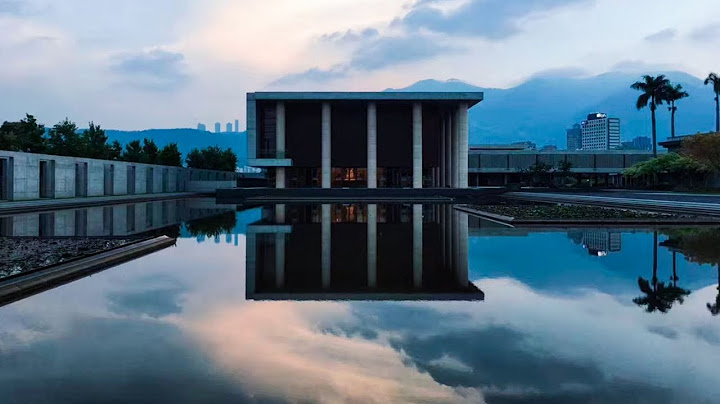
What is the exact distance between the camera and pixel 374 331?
7574mm

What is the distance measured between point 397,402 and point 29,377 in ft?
13.2

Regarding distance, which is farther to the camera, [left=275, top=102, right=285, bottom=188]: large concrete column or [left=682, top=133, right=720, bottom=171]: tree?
[left=275, top=102, right=285, bottom=188]: large concrete column

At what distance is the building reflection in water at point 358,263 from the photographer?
10.1 m

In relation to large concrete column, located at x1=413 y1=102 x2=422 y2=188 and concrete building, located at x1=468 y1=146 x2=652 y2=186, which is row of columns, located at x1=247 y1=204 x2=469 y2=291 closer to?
large concrete column, located at x1=413 y1=102 x2=422 y2=188

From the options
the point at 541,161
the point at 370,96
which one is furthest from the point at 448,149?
the point at 541,161

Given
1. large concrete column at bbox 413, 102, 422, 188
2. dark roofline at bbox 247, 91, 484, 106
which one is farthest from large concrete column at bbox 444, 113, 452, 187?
dark roofline at bbox 247, 91, 484, 106

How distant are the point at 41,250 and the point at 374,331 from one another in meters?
10.8

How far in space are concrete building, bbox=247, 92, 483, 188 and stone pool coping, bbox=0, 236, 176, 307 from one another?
45462mm

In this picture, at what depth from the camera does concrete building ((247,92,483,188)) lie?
60.3 m

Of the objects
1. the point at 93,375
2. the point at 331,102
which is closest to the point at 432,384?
the point at 93,375

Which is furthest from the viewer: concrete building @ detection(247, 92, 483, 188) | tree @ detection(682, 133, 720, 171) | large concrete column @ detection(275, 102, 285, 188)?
large concrete column @ detection(275, 102, 285, 188)

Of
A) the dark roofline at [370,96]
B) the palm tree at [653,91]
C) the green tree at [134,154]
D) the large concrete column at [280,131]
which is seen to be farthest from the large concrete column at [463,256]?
the green tree at [134,154]

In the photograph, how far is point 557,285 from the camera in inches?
423

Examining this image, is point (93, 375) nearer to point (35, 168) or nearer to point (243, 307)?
point (243, 307)
